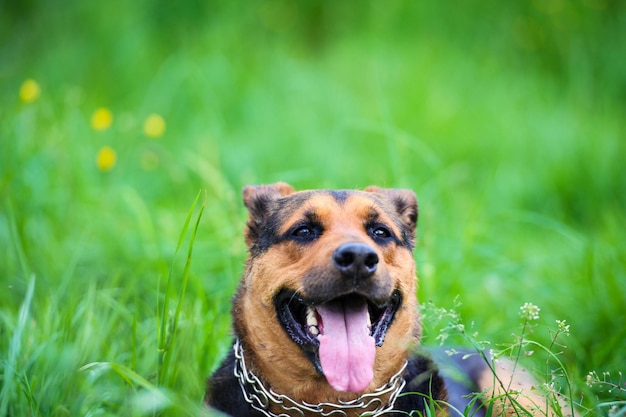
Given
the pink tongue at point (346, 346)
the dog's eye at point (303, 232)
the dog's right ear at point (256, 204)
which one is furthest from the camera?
the dog's right ear at point (256, 204)

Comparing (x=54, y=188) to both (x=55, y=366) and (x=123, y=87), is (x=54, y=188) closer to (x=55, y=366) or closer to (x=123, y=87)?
(x=55, y=366)

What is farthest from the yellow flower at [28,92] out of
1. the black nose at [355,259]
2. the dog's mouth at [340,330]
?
the black nose at [355,259]

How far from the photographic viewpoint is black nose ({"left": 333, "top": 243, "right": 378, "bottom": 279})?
3.11m

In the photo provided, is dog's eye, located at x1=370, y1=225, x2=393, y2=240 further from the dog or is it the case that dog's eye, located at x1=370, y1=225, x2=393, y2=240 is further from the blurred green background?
the blurred green background

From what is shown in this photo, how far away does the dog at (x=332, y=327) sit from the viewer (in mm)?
3160

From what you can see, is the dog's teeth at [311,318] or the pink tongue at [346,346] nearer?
the pink tongue at [346,346]

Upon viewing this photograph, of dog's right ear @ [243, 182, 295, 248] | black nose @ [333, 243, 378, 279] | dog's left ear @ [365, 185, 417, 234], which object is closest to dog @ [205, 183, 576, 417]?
black nose @ [333, 243, 378, 279]

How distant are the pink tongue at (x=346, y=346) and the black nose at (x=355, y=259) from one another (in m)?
0.26

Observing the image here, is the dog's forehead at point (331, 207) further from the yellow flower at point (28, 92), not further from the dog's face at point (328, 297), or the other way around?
the yellow flower at point (28, 92)

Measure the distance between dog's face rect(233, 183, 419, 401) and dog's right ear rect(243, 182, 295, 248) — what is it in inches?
3.7

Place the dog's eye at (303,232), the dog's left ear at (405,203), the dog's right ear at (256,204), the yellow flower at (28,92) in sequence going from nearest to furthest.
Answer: the dog's eye at (303,232) < the dog's right ear at (256,204) < the dog's left ear at (405,203) < the yellow flower at (28,92)

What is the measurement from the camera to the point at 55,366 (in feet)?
11.8

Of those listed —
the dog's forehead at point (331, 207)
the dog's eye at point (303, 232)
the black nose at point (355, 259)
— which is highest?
the dog's forehead at point (331, 207)

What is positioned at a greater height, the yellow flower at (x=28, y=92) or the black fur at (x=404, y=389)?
the yellow flower at (x=28, y=92)
